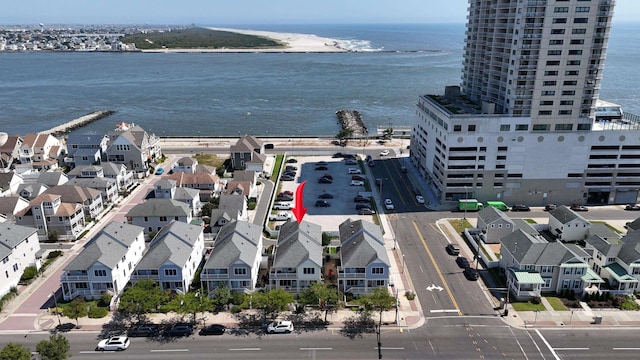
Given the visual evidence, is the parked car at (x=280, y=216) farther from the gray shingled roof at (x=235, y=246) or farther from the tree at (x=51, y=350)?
the tree at (x=51, y=350)

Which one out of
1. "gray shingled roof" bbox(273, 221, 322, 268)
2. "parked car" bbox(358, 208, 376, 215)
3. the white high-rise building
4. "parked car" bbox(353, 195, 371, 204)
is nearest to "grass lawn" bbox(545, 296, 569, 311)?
"gray shingled roof" bbox(273, 221, 322, 268)

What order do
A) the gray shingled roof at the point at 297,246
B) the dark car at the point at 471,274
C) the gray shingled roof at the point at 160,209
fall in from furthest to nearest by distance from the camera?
the gray shingled roof at the point at 160,209
the dark car at the point at 471,274
the gray shingled roof at the point at 297,246

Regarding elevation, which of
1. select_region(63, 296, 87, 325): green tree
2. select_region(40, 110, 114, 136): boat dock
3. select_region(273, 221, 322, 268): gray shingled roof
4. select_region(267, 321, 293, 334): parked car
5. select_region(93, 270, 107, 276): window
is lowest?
select_region(267, 321, 293, 334): parked car

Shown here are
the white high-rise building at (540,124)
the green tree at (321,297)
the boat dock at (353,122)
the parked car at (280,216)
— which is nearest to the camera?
the green tree at (321,297)

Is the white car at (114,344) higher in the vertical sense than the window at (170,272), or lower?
lower

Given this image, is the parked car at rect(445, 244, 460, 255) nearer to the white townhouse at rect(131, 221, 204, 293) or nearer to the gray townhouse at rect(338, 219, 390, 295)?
the gray townhouse at rect(338, 219, 390, 295)

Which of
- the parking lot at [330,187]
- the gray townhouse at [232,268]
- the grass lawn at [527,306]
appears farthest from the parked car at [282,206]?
the grass lawn at [527,306]

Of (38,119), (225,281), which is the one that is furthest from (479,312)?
(38,119)
